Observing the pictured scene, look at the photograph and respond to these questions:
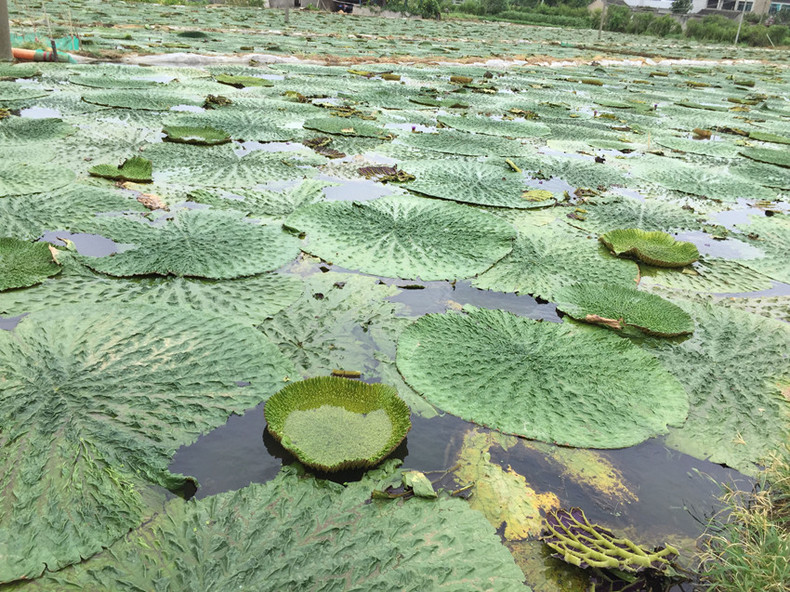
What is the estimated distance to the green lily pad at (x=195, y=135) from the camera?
3.02m

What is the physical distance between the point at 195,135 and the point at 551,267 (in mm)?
2215

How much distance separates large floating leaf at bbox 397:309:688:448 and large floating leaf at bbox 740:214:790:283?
1024 mm

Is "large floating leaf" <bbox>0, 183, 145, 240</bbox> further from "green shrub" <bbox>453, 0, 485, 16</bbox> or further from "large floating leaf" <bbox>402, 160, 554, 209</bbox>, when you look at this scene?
"green shrub" <bbox>453, 0, 485, 16</bbox>

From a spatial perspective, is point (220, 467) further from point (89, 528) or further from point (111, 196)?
point (111, 196)

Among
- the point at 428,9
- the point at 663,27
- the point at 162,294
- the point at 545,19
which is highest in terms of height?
the point at 545,19

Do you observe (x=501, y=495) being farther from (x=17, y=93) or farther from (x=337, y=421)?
(x=17, y=93)

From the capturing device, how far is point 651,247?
7.11 ft

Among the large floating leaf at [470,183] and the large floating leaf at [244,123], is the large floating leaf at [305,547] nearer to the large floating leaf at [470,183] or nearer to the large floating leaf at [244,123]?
the large floating leaf at [470,183]

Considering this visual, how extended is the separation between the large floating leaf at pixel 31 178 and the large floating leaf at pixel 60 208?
0.05m

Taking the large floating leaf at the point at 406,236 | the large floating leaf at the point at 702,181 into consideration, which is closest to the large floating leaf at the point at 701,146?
the large floating leaf at the point at 702,181

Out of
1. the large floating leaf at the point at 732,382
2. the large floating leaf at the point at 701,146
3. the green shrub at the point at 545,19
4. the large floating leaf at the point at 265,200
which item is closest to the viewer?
the large floating leaf at the point at 732,382

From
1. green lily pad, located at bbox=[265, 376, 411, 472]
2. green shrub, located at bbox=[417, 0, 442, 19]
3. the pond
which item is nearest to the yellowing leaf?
the pond

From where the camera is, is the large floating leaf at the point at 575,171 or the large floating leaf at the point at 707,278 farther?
the large floating leaf at the point at 575,171

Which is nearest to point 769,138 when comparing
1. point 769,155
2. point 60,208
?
point 769,155
